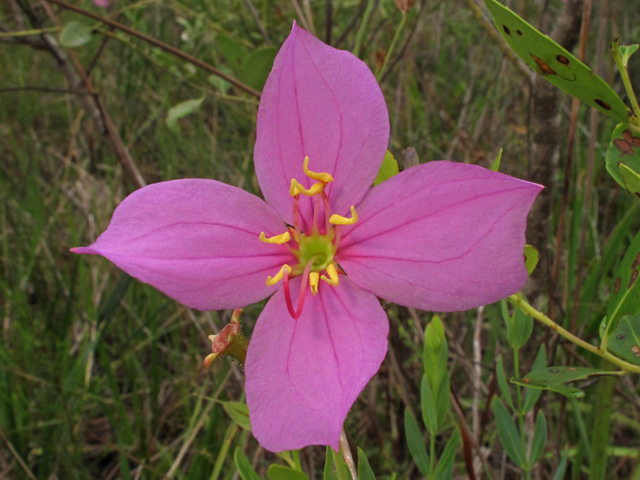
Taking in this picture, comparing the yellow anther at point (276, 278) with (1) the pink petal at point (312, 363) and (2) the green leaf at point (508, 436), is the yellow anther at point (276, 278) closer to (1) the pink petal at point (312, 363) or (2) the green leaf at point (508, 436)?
(1) the pink petal at point (312, 363)

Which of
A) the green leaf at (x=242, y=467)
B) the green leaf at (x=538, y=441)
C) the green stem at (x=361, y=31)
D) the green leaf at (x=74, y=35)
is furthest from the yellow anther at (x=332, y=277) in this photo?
the green leaf at (x=74, y=35)

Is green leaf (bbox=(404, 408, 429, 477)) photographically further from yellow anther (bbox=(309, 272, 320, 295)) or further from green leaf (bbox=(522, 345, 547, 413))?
yellow anther (bbox=(309, 272, 320, 295))

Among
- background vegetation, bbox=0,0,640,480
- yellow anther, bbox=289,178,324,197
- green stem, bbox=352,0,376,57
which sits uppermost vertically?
green stem, bbox=352,0,376,57

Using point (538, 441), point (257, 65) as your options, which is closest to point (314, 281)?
point (538, 441)

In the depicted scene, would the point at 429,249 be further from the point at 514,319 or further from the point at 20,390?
the point at 20,390

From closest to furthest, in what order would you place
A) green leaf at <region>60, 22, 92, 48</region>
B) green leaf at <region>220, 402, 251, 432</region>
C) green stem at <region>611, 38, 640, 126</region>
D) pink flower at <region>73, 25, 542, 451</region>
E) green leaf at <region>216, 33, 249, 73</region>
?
green stem at <region>611, 38, 640, 126</region>, pink flower at <region>73, 25, 542, 451</region>, green leaf at <region>220, 402, 251, 432</region>, green leaf at <region>216, 33, 249, 73</region>, green leaf at <region>60, 22, 92, 48</region>

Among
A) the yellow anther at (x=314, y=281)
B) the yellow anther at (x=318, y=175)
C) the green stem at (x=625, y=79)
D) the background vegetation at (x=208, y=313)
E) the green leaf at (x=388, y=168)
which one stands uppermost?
the green stem at (x=625, y=79)

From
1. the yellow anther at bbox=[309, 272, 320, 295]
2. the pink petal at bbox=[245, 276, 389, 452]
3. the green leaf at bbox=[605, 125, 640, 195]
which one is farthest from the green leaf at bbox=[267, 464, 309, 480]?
the green leaf at bbox=[605, 125, 640, 195]
